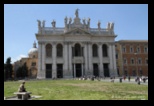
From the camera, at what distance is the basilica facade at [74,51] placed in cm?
5688

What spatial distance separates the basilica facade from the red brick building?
4.54 metres

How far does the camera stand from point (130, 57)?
210 feet

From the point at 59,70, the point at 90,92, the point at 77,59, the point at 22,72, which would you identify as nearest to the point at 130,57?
the point at 77,59

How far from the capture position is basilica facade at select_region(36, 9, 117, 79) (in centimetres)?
5688

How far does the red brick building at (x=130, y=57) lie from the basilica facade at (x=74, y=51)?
454 centimetres

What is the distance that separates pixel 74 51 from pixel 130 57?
16002mm

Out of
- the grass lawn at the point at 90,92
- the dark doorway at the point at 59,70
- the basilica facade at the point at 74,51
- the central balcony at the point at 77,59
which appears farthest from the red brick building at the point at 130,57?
the grass lawn at the point at 90,92

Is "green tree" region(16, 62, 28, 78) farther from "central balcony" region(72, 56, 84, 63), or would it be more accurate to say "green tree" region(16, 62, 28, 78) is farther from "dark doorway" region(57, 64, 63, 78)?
"central balcony" region(72, 56, 84, 63)

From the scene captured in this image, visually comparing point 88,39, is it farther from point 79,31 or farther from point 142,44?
point 142,44

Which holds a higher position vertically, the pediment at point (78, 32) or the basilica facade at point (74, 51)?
the pediment at point (78, 32)

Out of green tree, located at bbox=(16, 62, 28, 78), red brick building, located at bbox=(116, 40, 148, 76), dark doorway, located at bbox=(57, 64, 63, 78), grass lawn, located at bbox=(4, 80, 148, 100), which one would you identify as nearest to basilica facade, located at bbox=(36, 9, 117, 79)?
dark doorway, located at bbox=(57, 64, 63, 78)

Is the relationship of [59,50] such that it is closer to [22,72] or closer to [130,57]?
[22,72]

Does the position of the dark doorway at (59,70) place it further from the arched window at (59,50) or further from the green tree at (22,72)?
the green tree at (22,72)
